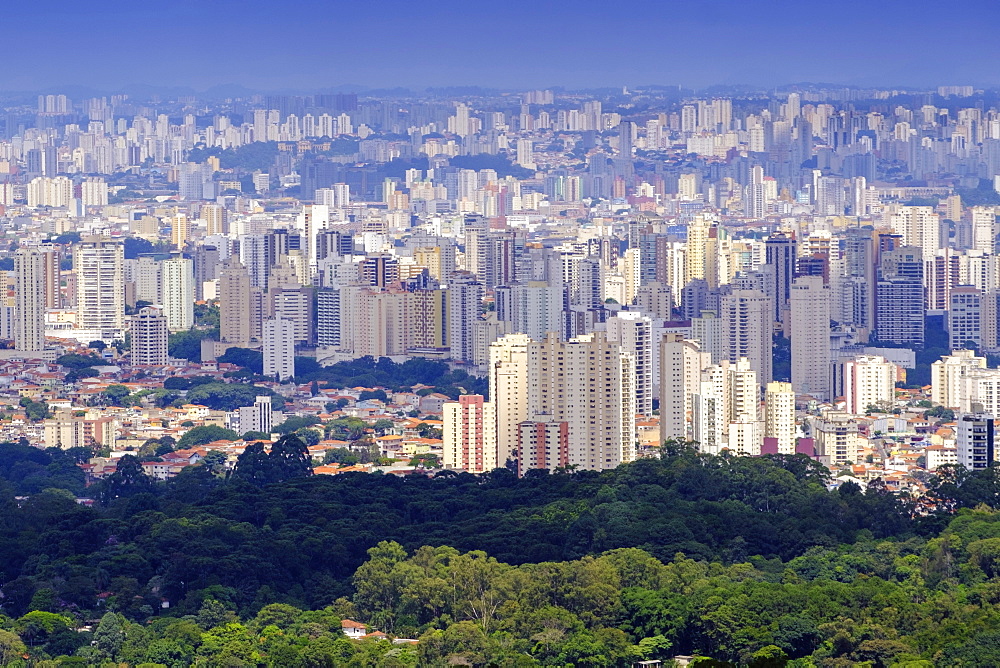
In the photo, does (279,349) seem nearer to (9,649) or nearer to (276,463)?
(276,463)

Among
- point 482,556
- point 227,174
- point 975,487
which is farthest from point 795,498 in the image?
point 227,174

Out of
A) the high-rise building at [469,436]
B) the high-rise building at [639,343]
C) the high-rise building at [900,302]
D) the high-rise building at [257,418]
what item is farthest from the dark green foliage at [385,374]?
the high-rise building at [469,436]

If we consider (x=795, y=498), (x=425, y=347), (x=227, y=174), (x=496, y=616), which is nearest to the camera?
(x=496, y=616)

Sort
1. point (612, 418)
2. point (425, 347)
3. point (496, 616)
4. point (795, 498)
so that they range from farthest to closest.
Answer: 1. point (425, 347)
2. point (612, 418)
3. point (795, 498)
4. point (496, 616)

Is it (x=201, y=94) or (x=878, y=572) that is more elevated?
(x=201, y=94)

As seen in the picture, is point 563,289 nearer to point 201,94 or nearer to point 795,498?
point 795,498

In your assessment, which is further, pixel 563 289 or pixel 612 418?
pixel 563 289

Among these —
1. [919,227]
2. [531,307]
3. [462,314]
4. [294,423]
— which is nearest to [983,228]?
[919,227]
